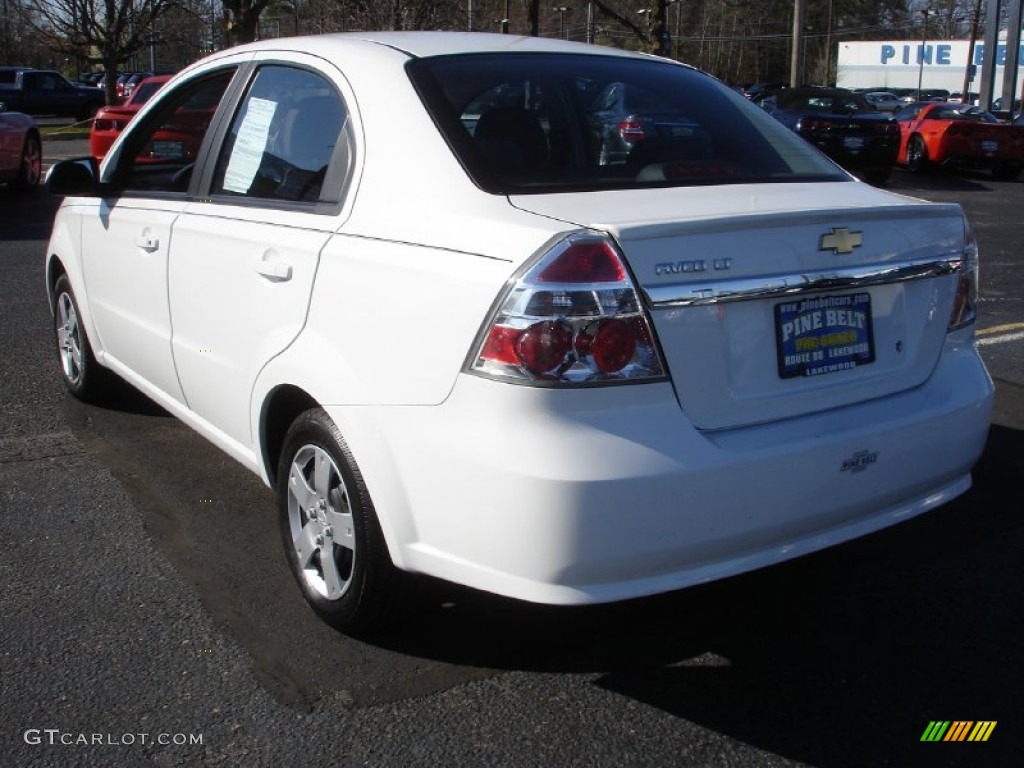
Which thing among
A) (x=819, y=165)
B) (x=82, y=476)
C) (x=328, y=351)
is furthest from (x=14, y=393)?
(x=819, y=165)

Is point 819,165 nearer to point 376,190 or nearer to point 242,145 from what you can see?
point 376,190

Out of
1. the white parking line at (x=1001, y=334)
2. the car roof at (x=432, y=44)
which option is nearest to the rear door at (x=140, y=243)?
the car roof at (x=432, y=44)

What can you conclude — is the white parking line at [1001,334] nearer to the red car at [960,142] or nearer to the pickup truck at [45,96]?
the red car at [960,142]

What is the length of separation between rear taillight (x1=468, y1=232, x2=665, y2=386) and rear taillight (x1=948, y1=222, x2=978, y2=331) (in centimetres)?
122

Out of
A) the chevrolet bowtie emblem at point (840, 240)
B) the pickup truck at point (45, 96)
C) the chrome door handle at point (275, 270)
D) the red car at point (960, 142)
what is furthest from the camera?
the pickup truck at point (45, 96)

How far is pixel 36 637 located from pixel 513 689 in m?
1.40

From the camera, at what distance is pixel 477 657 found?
10.7 ft

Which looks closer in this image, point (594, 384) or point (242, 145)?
point (594, 384)

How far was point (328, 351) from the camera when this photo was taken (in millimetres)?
3162

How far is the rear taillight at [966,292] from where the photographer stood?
133 inches

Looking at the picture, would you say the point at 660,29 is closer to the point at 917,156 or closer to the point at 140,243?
the point at 917,156

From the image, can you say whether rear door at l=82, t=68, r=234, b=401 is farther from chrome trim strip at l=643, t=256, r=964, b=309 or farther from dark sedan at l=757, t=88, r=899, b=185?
dark sedan at l=757, t=88, r=899, b=185

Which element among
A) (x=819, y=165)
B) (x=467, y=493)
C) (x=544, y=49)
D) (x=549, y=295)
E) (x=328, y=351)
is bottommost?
(x=467, y=493)

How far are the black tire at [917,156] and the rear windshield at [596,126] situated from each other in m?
19.5
